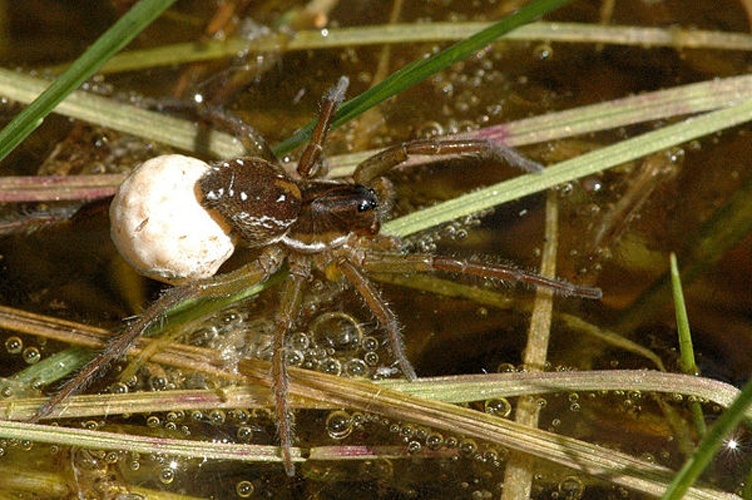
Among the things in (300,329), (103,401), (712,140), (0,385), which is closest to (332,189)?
(300,329)

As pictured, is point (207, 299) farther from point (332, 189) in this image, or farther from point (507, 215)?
point (507, 215)

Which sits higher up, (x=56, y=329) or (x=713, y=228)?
(x=713, y=228)

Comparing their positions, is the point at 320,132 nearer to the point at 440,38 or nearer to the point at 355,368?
the point at 355,368

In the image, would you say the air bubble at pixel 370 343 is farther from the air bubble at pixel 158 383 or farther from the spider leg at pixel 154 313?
the air bubble at pixel 158 383

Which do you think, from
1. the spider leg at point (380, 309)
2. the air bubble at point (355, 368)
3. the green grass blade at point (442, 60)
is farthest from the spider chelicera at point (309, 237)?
the green grass blade at point (442, 60)

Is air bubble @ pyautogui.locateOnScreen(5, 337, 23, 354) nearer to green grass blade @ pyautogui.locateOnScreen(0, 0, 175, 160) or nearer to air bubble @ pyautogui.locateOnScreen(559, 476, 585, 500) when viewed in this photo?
green grass blade @ pyautogui.locateOnScreen(0, 0, 175, 160)

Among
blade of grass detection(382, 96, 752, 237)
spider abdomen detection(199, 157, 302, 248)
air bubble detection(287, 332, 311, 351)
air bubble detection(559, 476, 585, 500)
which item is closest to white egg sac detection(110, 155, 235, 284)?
spider abdomen detection(199, 157, 302, 248)

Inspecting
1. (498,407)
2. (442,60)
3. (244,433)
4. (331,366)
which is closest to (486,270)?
(498,407)
